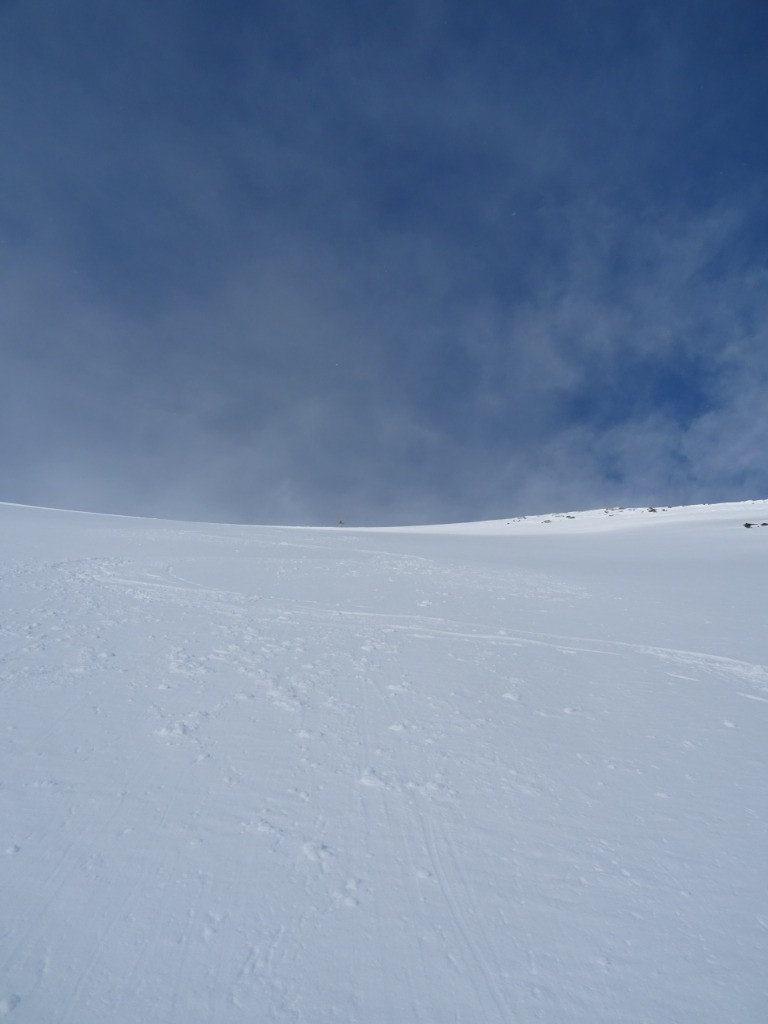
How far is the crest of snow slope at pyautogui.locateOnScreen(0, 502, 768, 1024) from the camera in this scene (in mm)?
2047

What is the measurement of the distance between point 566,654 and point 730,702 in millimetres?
1839

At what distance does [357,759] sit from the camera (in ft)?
12.0

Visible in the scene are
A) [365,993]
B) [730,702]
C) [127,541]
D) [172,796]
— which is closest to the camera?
[365,993]

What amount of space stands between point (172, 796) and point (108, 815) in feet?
1.23

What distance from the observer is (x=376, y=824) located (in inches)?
116

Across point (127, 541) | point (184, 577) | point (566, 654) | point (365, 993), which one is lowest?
point (365, 993)

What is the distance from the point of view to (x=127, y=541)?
1542 centimetres

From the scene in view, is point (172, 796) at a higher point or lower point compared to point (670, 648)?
lower

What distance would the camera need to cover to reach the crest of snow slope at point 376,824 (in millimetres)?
2047

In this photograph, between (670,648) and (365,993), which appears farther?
(670,648)

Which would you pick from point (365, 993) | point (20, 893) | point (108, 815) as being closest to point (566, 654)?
point (365, 993)

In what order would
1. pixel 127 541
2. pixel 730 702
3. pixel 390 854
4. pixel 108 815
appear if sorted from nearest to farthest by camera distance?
pixel 390 854 → pixel 108 815 → pixel 730 702 → pixel 127 541

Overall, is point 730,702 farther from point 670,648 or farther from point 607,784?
point 607,784

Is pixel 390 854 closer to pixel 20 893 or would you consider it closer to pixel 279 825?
pixel 279 825
